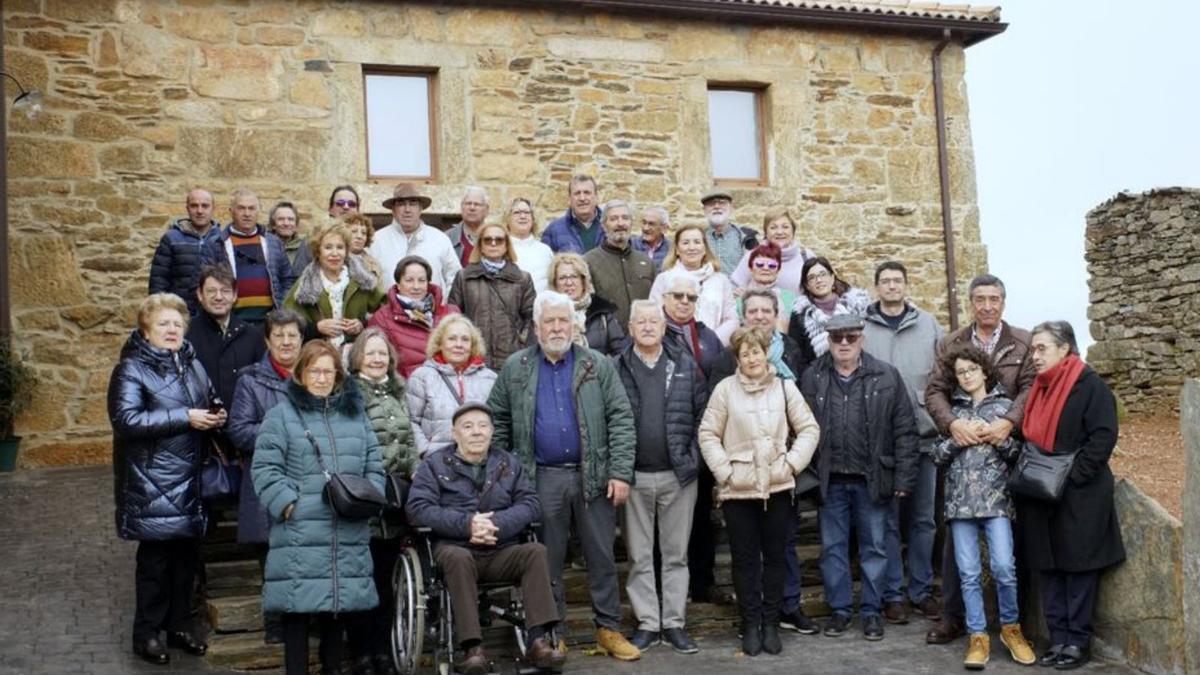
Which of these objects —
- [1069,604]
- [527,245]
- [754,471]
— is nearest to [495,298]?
[527,245]

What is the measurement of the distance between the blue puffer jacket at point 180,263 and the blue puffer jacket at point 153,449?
1986 mm

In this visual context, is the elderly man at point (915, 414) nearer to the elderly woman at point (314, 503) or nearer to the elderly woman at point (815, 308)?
the elderly woman at point (815, 308)

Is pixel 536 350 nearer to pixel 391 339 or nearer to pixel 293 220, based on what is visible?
pixel 391 339

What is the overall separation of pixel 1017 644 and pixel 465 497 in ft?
10.2

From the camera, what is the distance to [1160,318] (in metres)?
15.1

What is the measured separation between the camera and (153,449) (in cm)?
666

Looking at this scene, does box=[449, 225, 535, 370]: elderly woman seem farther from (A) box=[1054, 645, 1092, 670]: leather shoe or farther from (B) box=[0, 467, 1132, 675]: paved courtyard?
(A) box=[1054, 645, 1092, 670]: leather shoe

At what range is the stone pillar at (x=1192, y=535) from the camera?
21.6ft

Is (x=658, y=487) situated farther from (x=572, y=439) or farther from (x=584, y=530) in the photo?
(x=572, y=439)

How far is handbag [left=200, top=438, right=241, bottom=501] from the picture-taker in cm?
684

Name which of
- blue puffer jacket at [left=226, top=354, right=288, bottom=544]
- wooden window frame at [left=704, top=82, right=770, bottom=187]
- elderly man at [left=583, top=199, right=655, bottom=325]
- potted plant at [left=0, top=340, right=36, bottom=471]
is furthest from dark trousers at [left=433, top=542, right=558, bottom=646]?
wooden window frame at [left=704, top=82, right=770, bottom=187]

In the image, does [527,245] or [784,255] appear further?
[784,255]

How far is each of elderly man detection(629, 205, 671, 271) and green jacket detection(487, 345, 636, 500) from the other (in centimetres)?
185

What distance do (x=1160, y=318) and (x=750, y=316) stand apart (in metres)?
9.28
